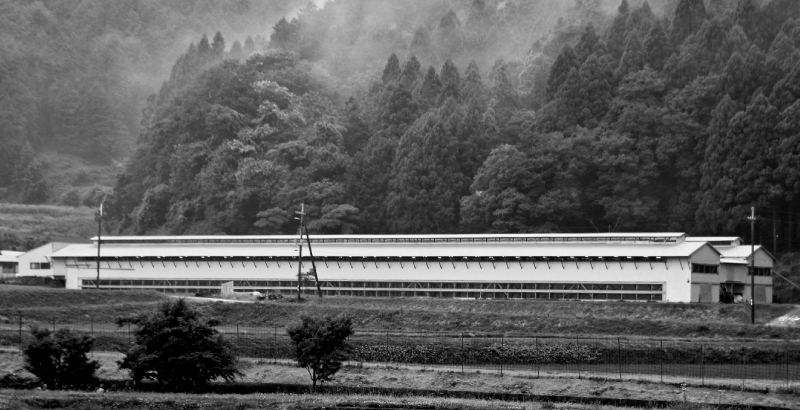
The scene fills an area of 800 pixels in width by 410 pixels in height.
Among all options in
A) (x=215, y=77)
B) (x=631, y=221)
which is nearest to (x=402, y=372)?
(x=631, y=221)

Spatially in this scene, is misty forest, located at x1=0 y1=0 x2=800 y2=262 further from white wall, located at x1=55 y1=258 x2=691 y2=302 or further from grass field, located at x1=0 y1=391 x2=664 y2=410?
grass field, located at x1=0 y1=391 x2=664 y2=410

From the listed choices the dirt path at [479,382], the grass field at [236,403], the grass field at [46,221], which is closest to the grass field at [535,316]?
the dirt path at [479,382]

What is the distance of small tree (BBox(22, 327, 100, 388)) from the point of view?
3984cm

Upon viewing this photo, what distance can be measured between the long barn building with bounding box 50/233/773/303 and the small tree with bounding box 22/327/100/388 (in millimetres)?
26135

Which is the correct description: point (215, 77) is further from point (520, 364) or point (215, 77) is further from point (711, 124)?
point (520, 364)

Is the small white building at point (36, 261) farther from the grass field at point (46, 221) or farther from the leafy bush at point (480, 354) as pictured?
the leafy bush at point (480, 354)

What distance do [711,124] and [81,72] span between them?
4504 inches

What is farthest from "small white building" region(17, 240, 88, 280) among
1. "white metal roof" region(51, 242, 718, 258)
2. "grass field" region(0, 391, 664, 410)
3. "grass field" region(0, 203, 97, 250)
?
"grass field" region(0, 391, 664, 410)

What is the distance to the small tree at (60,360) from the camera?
3984 cm

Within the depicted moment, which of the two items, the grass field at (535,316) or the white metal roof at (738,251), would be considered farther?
the white metal roof at (738,251)

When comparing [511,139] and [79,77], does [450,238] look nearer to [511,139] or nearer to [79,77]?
[511,139]

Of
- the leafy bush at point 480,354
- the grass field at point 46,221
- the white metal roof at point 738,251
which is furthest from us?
the grass field at point 46,221

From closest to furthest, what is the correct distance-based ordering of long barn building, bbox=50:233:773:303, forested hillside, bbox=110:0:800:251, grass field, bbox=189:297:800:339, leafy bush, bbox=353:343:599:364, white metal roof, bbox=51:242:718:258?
1. leafy bush, bbox=353:343:599:364
2. grass field, bbox=189:297:800:339
3. long barn building, bbox=50:233:773:303
4. white metal roof, bbox=51:242:718:258
5. forested hillside, bbox=110:0:800:251

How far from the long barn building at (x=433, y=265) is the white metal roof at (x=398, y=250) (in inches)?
2.4
